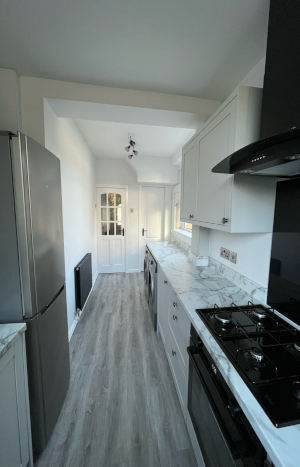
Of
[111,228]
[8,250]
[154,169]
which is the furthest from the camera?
[111,228]

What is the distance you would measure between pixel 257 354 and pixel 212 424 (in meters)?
0.40

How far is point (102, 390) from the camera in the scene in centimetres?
150

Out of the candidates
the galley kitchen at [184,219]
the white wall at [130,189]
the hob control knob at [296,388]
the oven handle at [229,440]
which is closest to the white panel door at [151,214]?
the white wall at [130,189]

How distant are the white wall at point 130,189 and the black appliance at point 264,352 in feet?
10.7

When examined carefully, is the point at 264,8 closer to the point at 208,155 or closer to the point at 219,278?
the point at 208,155

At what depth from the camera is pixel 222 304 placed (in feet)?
3.99

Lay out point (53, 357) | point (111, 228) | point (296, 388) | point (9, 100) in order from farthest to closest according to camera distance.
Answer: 1. point (111, 228)
2. point (9, 100)
3. point (53, 357)
4. point (296, 388)

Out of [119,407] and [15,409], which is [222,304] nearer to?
[119,407]

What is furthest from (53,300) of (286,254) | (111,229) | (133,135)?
(111,229)

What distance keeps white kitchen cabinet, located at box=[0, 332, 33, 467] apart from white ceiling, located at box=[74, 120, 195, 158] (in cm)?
255

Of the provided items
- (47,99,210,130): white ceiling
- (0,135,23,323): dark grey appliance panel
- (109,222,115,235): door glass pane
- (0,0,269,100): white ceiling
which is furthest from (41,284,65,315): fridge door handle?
(109,222,115,235): door glass pane

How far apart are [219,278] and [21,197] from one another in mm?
1667

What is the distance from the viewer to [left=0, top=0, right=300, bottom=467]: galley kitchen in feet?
2.45

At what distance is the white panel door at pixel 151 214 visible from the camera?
417 cm
